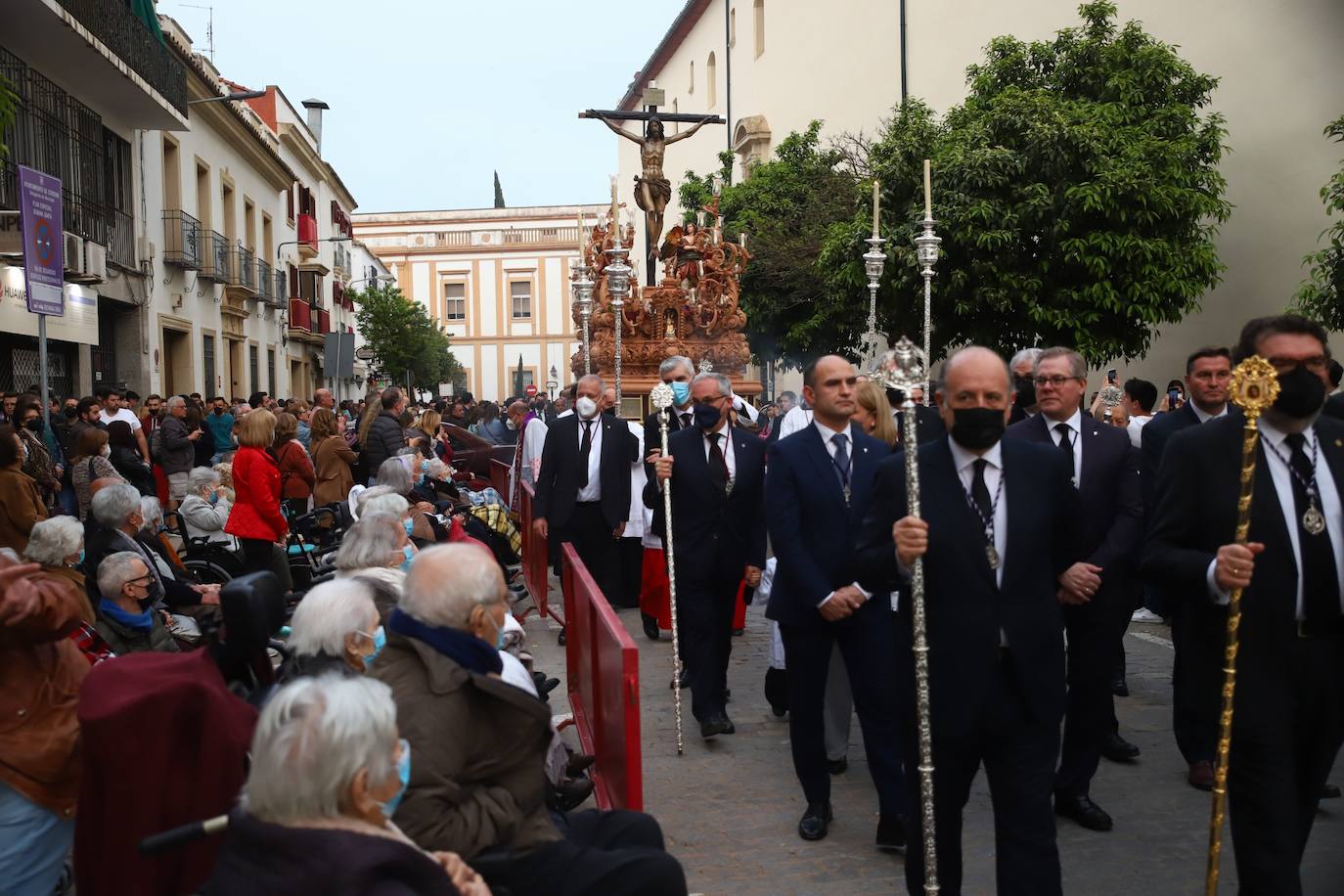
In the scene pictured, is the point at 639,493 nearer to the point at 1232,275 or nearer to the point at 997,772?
the point at 997,772

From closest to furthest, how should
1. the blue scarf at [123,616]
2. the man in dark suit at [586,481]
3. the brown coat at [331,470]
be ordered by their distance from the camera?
the blue scarf at [123,616], the man in dark suit at [586,481], the brown coat at [331,470]

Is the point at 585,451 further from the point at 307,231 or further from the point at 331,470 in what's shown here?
the point at 307,231

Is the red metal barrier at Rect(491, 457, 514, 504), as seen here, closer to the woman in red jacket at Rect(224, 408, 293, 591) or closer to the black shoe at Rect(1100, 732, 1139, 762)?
the woman in red jacket at Rect(224, 408, 293, 591)

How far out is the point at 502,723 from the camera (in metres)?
3.45

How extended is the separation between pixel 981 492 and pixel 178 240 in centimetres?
2498

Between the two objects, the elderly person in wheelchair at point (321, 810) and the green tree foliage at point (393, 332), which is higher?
the green tree foliage at point (393, 332)

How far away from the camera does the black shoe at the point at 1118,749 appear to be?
6.36 metres

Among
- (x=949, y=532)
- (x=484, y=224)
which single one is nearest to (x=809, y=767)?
(x=949, y=532)

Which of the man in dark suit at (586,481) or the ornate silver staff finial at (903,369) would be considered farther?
the man in dark suit at (586,481)

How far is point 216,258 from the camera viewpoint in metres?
29.0

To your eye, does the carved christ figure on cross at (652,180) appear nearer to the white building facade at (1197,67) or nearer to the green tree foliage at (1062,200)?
the green tree foliage at (1062,200)

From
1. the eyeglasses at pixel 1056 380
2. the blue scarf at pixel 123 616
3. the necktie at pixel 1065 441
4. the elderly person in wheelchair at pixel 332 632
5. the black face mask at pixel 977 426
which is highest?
the eyeglasses at pixel 1056 380

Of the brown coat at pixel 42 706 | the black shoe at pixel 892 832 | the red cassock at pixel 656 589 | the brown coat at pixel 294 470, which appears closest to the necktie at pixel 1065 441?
the black shoe at pixel 892 832

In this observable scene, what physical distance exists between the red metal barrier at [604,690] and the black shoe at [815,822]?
0.72m
